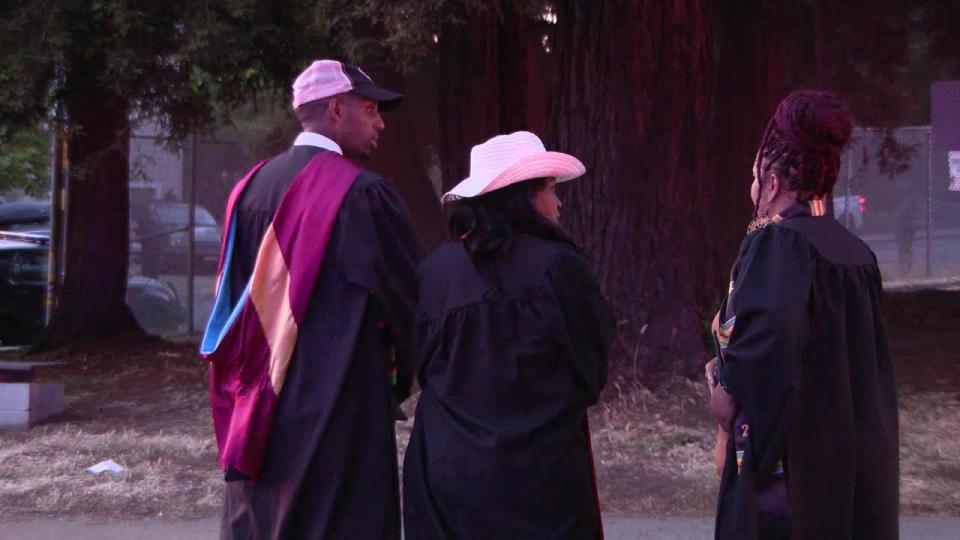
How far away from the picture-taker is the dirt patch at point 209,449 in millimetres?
6758

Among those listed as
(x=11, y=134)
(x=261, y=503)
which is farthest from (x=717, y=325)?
(x=11, y=134)

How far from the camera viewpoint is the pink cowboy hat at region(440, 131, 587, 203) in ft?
11.3

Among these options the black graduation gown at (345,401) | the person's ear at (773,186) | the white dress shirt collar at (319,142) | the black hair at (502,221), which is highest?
the white dress shirt collar at (319,142)

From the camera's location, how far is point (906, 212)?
19969 millimetres

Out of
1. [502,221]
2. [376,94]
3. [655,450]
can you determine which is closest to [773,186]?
[502,221]

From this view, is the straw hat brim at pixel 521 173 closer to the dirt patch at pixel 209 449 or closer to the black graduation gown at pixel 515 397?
the black graduation gown at pixel 515 397

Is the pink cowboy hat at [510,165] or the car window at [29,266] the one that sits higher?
the pink cowboy hat at [510,165]

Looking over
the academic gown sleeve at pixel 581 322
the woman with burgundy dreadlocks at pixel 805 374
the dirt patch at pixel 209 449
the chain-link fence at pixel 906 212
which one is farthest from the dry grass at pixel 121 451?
the chain-link fence at pixel 906 212

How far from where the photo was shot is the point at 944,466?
726 centimetres

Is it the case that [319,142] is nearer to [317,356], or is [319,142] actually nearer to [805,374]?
[317,356]

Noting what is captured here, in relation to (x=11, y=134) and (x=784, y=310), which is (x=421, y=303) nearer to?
(x=784, y=310)

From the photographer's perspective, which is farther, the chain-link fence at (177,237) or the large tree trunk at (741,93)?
the chain-link fence at (177,237)

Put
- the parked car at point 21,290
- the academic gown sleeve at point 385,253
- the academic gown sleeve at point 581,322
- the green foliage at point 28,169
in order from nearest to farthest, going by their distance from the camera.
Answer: the academic gown sleeve at point 581,322 < the academic gown sleeve at point 385,253 < the parked car at point 21,290 < the green foliage at point 28,169

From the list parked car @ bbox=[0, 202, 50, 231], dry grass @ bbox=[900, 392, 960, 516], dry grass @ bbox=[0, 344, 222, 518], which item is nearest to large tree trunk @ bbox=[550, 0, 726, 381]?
dry grass @ bbox=[900, 392, 960, 516]
